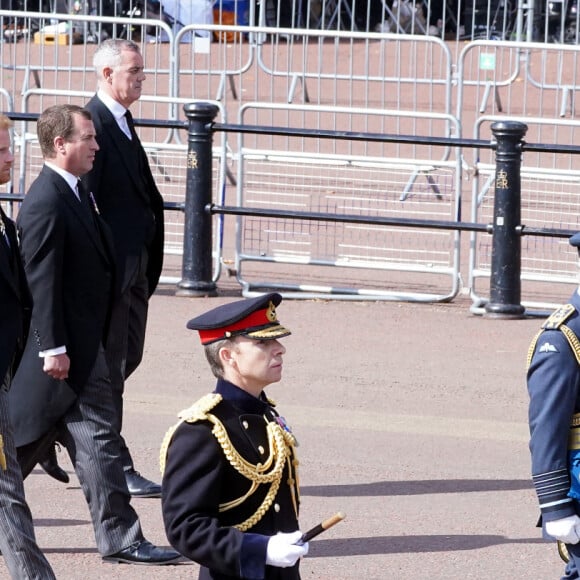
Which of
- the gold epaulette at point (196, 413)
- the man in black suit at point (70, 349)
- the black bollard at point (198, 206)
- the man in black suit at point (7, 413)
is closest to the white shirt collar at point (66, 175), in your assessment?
the man in black suit at point (70, 349)

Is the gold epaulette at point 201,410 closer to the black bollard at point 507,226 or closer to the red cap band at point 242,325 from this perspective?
the red cap band at point 242,325

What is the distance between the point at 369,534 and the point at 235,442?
2382 millimetres

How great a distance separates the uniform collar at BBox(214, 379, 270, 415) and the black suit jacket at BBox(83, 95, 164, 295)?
106 inches

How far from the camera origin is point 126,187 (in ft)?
20.9

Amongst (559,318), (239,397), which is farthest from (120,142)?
(239,397)

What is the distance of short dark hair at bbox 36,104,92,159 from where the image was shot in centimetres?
538

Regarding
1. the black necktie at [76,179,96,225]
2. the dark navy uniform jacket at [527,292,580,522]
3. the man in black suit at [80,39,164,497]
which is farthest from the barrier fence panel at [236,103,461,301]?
the dark navy uniform jacket at [527,292,580,522]

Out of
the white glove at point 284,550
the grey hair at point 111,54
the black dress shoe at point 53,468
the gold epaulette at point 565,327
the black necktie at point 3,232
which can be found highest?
the grey hair at point 111,54

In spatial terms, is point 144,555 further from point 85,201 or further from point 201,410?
point 201,410

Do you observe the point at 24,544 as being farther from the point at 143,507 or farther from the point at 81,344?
the point at 143,507

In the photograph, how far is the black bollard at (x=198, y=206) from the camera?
977cm

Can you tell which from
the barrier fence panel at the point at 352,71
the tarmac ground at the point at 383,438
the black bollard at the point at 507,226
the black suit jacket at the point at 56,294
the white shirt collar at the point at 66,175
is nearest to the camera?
the black suit jacket at the point at 56,294

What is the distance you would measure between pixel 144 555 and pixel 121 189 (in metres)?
1.75

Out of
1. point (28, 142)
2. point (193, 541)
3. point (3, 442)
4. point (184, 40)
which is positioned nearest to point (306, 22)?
point (184, 40)
